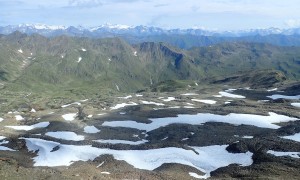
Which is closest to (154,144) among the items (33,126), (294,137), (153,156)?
(153,156)

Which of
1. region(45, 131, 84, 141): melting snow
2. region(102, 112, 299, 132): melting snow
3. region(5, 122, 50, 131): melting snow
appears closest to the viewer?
region(45, 131, 84, 141): melting snow

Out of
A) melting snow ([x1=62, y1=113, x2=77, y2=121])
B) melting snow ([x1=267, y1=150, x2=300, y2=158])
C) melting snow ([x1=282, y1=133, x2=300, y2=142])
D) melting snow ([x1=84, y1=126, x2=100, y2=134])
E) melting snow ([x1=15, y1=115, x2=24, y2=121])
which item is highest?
melting snow ([x1=267, y1=150, x2=300, y2=158])

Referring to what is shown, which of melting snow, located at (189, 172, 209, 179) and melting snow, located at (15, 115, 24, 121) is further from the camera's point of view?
melting snow, located at (15, 115, 24, 121)

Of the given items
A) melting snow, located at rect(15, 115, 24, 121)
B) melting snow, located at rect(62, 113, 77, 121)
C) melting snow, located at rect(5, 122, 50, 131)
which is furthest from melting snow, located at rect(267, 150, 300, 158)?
melting snow, located at rect(15, 115, 24, 121)

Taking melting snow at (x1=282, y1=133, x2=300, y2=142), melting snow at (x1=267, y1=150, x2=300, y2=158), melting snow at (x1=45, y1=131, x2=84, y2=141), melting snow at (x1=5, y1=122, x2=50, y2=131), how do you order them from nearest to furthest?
melting snow at (x1=267, y1=150, x2=300, y2=158) → melting snow at (x1=282, y1=133, x2=300, y2=142) → melting snow at (x1=45, y1=131, x2=84, y2=141) → melting snow at (x1=5, y1=122, x2=50, y2=131)

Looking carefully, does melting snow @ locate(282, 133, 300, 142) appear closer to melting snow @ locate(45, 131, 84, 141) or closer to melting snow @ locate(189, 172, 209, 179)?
melting snow @ locate(189, 172, 209, 179)

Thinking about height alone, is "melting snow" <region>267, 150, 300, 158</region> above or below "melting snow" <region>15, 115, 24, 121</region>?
above

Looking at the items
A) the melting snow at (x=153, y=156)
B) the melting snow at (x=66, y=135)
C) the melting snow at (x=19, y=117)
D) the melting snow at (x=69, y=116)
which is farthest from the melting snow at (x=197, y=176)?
the melting snow at (x=19, y=117)
